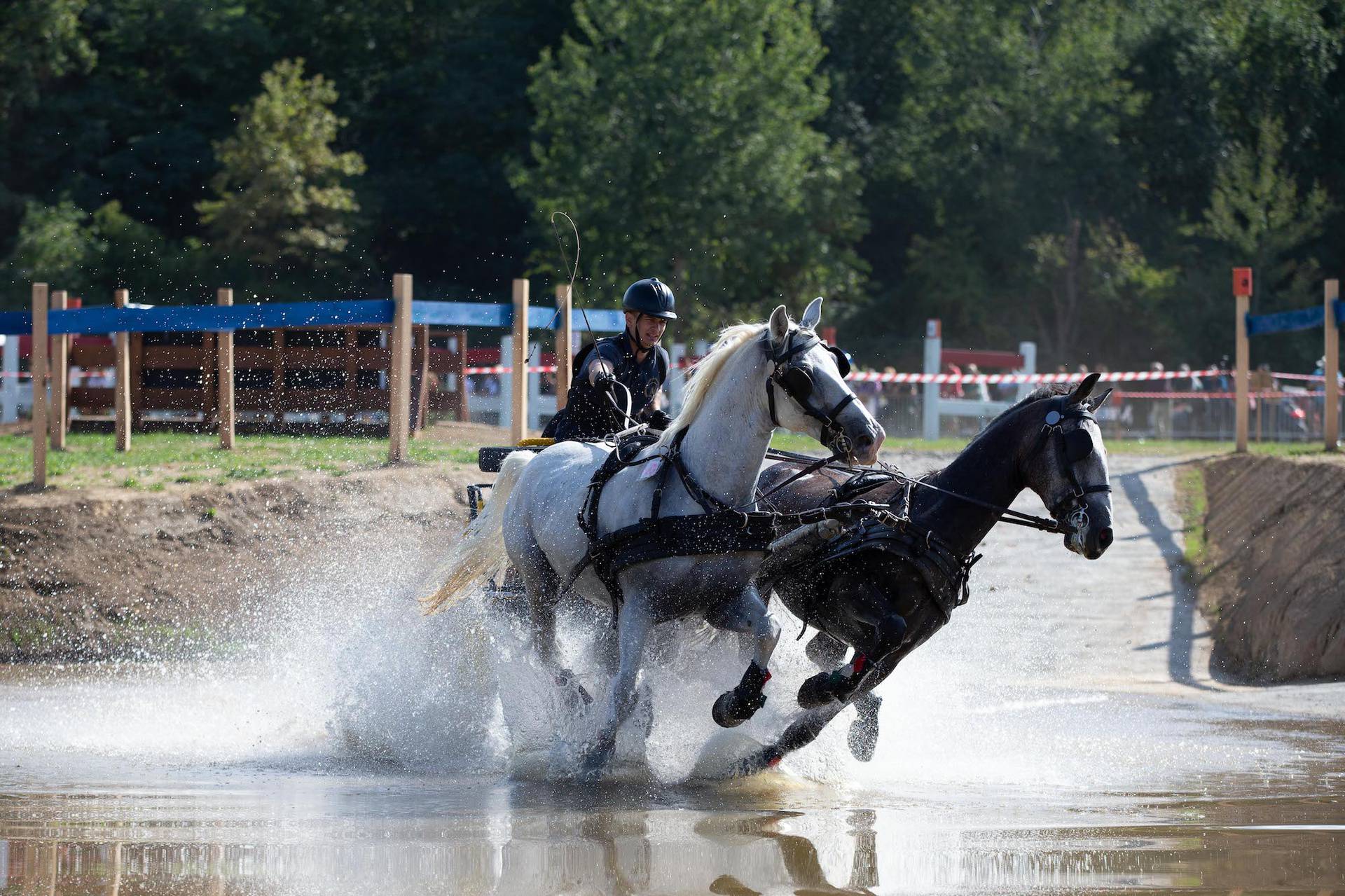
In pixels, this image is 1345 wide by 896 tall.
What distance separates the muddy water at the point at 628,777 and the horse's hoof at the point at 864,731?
0.11m

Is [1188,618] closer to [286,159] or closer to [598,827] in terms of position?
[598,827]

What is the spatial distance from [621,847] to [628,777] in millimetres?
1513

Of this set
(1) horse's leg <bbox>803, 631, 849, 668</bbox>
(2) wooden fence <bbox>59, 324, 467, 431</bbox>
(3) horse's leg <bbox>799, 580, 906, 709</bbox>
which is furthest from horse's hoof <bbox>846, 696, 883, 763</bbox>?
(2) wooden fence <bbox>59, 324, 467, 431</bbox>

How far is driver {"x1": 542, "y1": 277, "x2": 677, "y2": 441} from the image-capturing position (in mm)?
8102

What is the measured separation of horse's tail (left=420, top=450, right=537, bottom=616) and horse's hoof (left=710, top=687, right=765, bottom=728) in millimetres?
1844

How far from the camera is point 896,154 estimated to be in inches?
1695

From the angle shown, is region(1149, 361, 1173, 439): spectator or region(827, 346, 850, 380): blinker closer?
region(827, 346, 850, 380): blinker

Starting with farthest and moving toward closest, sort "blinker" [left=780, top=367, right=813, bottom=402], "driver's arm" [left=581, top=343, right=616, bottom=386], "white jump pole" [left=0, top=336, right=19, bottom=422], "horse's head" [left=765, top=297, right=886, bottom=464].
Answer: "white jump pole" [left=0, top=336, right=19, bottom=422] < "driver's arm" [left=581, top=343, right=616, bottom=386] < "blinker" [left=780, top=367, right=813, bottom=402] < "horse's head" [left=765, top=297, right=886, bottom=464]

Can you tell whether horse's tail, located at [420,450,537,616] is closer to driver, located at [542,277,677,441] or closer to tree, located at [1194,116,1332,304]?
driver, located at [542,277,677,441]

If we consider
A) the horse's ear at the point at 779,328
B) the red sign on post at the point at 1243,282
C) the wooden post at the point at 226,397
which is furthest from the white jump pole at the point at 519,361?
the red sign on post at the point at 1243,282

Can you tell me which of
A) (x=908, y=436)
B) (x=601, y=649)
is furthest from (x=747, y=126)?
(x=601, y=649)

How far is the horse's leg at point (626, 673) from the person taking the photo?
689 cm

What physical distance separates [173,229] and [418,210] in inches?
230

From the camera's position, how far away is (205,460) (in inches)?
574
